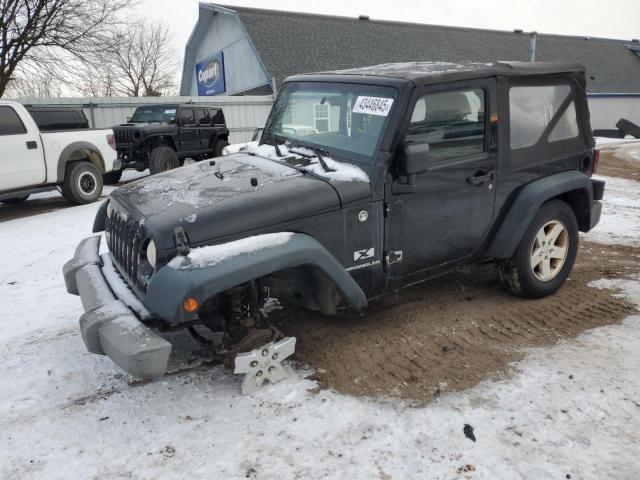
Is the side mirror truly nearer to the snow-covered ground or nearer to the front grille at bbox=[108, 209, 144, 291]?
the snow-covered ground

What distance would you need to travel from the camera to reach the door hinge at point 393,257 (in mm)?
3334

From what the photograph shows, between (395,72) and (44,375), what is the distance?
319cm

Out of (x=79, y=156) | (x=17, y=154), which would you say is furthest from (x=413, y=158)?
(x=79, y=156)

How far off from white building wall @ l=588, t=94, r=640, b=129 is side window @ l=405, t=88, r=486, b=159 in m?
31.0

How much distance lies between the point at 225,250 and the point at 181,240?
0.77 ft

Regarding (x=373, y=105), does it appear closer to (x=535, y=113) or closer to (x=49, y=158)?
(x=535, y=113)

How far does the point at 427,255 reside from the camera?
355 centimetres

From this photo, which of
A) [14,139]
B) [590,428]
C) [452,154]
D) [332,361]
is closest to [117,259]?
[332,361]

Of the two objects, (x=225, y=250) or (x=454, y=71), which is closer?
(x=225, y=250)

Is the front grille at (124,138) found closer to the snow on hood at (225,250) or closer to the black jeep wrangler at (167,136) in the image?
the black jeep wrangler at (167,136)

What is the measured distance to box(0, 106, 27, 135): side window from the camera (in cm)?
811

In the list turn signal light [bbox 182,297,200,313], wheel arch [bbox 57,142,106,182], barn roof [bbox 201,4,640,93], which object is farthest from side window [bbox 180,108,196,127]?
turn signal light [bbox 182,297,200,313]

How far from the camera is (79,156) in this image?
9.34 meters

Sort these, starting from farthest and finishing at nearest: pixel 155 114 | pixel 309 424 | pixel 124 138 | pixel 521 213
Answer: pixel 155 114 < pixel 124 138 < pixel 521 213 < pixel 309 424
